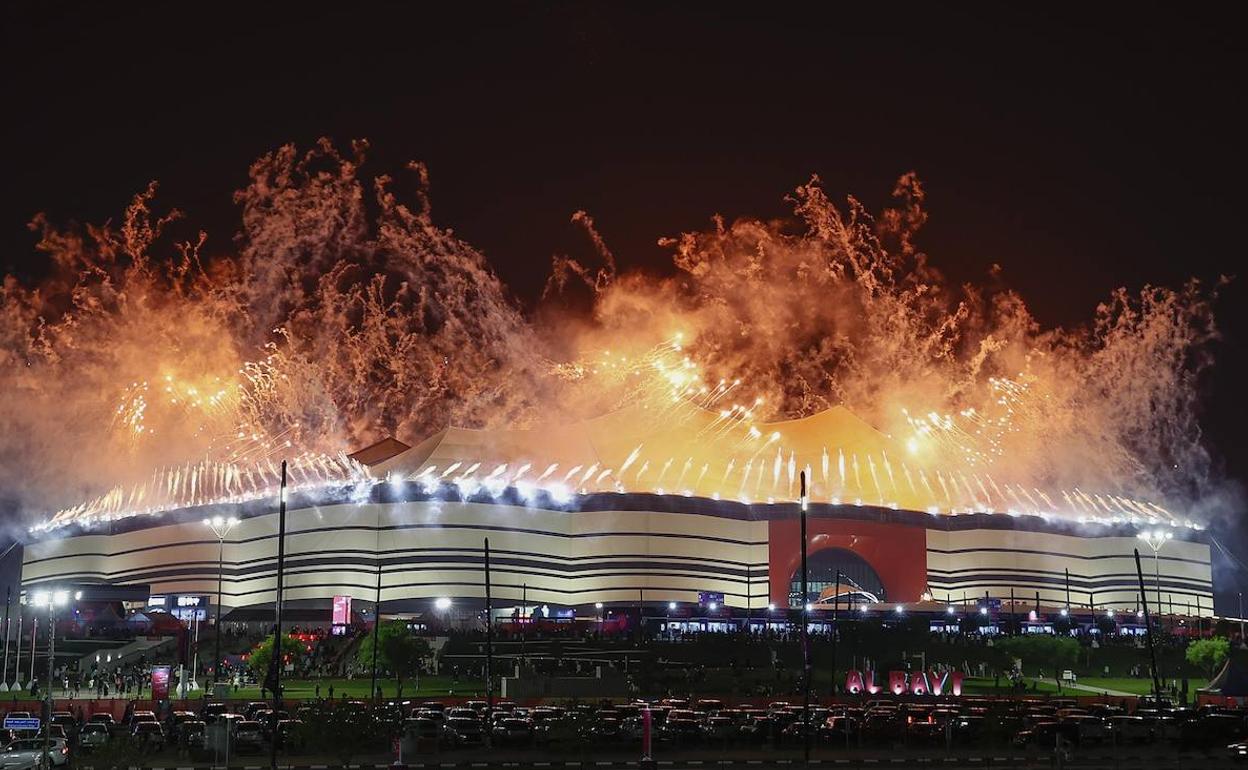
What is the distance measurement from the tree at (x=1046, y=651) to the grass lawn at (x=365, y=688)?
29591 mm

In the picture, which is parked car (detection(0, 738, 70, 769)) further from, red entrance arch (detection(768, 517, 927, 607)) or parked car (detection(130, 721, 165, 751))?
red entrance arch (detection(768, 517, 927, 607))

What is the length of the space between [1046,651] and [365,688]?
3679 centimetres

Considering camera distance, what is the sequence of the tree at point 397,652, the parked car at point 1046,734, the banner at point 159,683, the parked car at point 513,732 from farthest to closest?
the tree at point 397,652 → the banner at point 159,683 → the parked car at point 513,732 → the parked car at point 1046,734

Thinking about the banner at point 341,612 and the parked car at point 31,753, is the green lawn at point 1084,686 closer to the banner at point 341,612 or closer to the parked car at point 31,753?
the parked car at point 31,753

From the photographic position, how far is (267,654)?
78.5 meters

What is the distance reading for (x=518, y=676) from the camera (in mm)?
71125

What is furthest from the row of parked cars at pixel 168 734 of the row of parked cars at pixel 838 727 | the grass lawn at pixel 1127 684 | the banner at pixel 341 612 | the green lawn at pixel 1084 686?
the banner at pixel 341 612

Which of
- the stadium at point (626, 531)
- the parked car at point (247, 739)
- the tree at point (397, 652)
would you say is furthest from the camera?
the stadium at point (626, 531)

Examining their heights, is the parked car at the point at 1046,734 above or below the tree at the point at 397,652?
below

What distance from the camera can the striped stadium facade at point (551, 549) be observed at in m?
122

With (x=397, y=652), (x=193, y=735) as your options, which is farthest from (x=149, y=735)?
(x=397, y=652)

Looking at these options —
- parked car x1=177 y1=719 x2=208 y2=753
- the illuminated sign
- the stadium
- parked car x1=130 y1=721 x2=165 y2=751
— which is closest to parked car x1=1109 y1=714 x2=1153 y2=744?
the illuminated sign

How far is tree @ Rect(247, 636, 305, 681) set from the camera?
78.1 m

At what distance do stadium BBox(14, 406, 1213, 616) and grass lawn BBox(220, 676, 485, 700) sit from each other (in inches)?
1600
